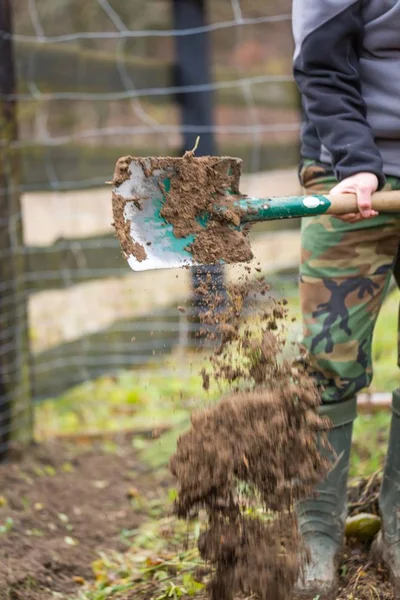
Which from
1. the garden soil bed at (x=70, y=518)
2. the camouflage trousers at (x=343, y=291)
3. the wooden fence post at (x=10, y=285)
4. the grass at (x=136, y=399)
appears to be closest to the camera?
the camouflage trousers at (x=343, y=291)

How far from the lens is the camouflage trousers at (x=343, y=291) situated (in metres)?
2.29

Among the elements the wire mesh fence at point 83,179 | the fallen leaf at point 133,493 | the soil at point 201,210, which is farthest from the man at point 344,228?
the wire mesh fence at point 83,179

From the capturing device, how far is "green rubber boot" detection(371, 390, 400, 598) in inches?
93.0

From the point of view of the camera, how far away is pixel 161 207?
2.14 metres

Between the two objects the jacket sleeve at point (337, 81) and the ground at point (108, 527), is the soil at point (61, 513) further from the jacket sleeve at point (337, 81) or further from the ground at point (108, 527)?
the jacket sleeve at point (337, 81)

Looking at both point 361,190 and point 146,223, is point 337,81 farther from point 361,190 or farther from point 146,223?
point 146,223

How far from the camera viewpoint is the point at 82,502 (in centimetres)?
330

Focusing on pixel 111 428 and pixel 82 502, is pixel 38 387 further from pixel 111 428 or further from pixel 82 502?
pixel 82 502

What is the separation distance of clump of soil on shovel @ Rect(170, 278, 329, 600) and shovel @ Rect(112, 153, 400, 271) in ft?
0.63

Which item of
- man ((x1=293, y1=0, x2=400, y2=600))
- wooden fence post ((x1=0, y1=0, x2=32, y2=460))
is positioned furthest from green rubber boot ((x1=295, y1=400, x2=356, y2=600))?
wooden fence post ((x1=0, y1=0, x2=32, y2=460))

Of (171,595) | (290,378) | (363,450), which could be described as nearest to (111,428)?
(363,450)

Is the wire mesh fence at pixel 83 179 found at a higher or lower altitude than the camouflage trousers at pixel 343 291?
higher

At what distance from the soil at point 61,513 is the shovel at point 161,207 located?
1.06 meters

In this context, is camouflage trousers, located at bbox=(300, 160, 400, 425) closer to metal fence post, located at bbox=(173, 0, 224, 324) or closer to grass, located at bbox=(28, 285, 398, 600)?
grass, located at bbox=(28, 285, 398, 600)
